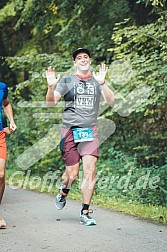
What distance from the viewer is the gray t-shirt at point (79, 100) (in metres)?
7.10

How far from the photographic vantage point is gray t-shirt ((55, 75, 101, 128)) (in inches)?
280

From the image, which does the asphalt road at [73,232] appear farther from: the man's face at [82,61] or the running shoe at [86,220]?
the man's face at [82,61]

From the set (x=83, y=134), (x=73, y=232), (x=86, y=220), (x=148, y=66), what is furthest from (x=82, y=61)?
(x=148, y=66)

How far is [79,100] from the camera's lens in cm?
710

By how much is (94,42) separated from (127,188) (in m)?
4.57

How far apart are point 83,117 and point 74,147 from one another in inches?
16.3

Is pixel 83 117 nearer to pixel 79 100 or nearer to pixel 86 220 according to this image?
pixel 79 100

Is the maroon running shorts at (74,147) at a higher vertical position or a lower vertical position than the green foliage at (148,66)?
lower

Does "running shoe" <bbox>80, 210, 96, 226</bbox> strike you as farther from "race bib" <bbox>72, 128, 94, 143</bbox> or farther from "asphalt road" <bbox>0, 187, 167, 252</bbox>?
"race bib" <bbox>72, 128, 94, 143</bbox>

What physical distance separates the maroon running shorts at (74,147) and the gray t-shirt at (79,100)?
146 millimetres

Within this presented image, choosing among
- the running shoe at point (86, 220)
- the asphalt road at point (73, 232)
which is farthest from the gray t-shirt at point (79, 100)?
the asphalt road at point (73, 232)

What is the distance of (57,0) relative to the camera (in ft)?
45.2

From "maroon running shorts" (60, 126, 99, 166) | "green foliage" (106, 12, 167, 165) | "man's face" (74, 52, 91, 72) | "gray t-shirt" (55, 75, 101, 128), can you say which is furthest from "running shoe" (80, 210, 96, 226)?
"green foliage" (106, 12, 167, 165)

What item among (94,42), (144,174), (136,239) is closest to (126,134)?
(94,42)
